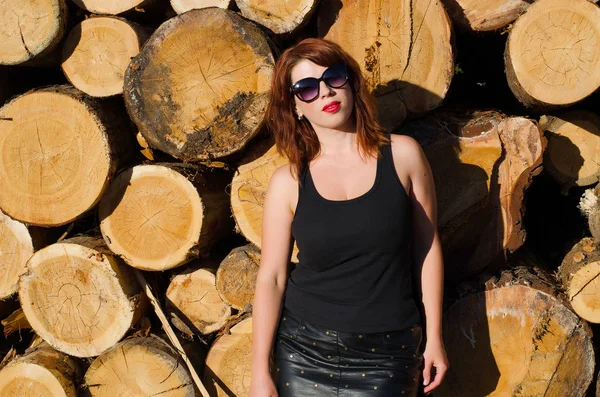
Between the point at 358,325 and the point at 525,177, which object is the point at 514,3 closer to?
the point at 525,177

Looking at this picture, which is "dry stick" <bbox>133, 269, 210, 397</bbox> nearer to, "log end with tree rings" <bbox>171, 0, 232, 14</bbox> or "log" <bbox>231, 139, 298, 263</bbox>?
"log" <bbox>231, 139, 298, 263</bbox>

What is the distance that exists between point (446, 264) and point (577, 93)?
90 cm

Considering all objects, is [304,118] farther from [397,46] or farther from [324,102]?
[397,46]

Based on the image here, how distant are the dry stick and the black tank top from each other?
0.98 m

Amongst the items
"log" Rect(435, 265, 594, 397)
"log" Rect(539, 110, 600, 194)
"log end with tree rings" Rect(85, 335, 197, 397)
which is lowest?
"log end with tree rings" Rect(85, 335, 197, 397)

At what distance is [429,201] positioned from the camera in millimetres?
2398

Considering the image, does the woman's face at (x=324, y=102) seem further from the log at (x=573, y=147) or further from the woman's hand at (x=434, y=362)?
the log at (x=573, y=147)

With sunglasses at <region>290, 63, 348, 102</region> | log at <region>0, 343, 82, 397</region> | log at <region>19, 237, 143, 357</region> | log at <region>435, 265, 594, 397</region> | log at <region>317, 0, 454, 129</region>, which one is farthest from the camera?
log at <region>0, 343, 82, 397</region>

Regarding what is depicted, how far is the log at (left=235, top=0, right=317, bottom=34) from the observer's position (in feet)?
9.14

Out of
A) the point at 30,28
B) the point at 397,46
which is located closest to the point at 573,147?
the point at 397,46

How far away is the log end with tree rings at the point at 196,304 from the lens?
318 cm

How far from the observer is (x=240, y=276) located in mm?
3047

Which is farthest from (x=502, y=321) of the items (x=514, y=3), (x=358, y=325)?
(x=514, y=3)

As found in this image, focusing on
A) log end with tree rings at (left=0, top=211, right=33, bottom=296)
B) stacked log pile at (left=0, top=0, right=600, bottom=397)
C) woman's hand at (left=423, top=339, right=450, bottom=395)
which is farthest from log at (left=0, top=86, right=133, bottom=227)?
woman's hand at (left=423, top=339, right=450, bottom=395)
